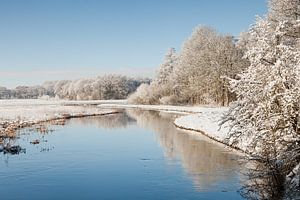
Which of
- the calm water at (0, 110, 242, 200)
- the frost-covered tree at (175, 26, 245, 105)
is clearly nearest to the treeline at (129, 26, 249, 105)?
the frost-covered tree at (175, 26, 245, 105)

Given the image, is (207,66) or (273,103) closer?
(273,103)

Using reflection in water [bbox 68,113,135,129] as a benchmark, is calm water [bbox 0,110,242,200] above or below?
below

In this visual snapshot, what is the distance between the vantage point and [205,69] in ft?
222

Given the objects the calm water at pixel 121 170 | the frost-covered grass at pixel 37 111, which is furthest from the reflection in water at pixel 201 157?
the frost-covered grass at pixel 37 111

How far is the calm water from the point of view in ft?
55.3

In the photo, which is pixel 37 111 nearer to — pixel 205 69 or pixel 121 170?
pixel 205 69

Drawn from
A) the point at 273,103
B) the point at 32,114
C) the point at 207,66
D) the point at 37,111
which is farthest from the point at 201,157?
the point at 37,111

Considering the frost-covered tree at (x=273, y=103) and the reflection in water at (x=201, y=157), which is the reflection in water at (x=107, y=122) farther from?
the frost-covered tree at (x=273, y=103)

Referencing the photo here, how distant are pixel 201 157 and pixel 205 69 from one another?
4445 centimetres

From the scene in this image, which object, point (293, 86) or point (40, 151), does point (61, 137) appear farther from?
point (293, 86)

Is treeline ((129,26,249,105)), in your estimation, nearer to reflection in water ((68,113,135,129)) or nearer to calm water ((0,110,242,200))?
reflection in water ((68,113,135,129))

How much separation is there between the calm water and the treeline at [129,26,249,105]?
2805 centimetres

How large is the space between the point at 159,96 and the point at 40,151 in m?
67.9

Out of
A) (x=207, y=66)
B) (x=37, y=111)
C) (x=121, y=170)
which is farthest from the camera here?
(x=37, y=111)
